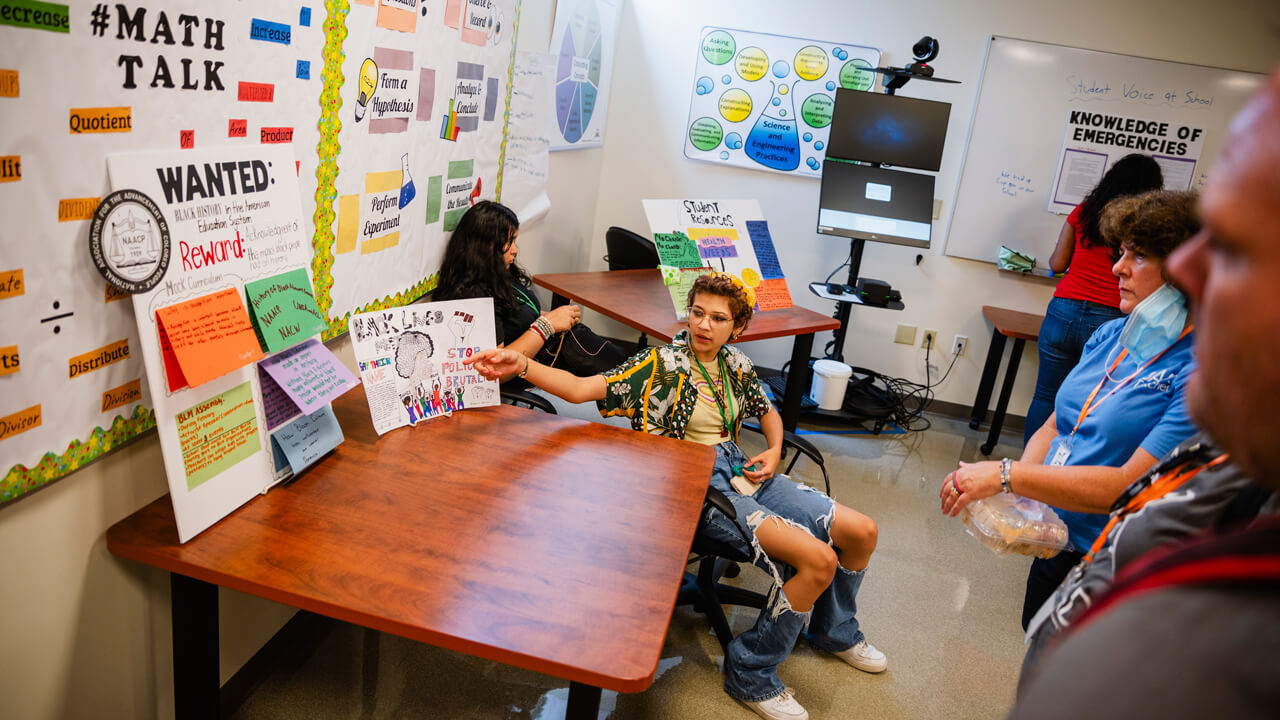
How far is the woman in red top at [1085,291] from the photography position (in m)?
3.71

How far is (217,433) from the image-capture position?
1.49m

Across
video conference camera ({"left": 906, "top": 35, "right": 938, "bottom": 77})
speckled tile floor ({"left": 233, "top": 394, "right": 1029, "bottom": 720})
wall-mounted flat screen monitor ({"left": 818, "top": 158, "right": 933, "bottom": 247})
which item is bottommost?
speckled tile floor ({"left": 233, "top": 394, "right": 1029, "bottom": 720})

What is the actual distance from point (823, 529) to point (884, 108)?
2.89 meters

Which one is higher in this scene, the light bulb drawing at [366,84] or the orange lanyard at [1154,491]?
the light bulb drawing at [366,84]

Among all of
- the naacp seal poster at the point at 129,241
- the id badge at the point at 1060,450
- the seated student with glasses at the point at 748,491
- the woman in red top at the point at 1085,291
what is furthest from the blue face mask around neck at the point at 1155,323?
the woman in red top at the point at 1085,291

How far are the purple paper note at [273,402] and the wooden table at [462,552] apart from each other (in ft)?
0.45

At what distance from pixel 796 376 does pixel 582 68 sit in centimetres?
198

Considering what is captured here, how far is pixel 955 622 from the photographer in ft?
9.58

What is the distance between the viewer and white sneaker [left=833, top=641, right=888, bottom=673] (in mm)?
2553

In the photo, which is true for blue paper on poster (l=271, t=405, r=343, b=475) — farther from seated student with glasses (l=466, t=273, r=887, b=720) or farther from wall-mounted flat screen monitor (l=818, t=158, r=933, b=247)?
wall-mounted flat screen monitor (l=818, t=158, r=933, b=247)

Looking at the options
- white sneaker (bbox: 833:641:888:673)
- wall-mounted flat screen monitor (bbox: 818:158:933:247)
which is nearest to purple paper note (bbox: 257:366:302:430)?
white sneaker (bbox: 833:641:888:673)

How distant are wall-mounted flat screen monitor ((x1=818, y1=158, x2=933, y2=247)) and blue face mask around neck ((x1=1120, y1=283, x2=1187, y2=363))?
267cm

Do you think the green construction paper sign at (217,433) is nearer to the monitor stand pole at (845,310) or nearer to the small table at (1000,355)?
the monitor stand pole at (845,310)

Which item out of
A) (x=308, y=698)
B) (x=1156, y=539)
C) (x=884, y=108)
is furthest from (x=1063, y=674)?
(x=884, y=108)
